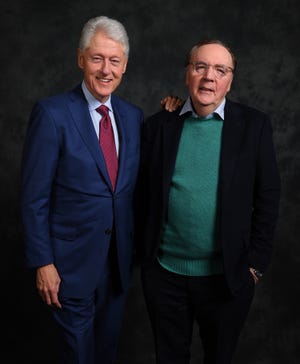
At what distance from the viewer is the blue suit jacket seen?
2.20 metres

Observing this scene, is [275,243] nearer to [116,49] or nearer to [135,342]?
[135,342]

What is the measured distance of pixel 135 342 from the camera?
11.5 ft

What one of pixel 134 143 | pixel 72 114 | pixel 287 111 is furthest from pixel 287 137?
pixel 72 114

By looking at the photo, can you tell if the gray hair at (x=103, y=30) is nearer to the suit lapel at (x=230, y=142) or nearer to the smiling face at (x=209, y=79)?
the smiling face at (x=209, y=79)

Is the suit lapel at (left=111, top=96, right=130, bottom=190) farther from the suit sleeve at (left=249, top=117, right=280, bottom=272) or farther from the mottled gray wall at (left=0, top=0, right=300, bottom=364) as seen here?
the mottled gray wall at (left=0, top=0, right=300, bottom=364)

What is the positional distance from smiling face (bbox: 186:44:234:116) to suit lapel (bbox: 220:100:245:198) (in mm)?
89

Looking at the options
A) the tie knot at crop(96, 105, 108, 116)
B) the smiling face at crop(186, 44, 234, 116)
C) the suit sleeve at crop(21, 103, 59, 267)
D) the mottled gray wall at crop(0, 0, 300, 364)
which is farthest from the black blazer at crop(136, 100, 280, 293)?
the mottled gray wall at crop(0, 0, 300, 364)

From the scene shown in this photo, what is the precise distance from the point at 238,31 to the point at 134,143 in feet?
3.53

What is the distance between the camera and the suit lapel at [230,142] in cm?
224

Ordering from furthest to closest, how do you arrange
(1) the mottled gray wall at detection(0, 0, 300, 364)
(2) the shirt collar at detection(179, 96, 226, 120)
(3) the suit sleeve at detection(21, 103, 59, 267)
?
1. (1) the mottled gray wall at detection(0, 0, 300, 364)
2. (2) the shirt collar at detection(179, 96, 226, 120)
3. (3) the suit sleeve at detection(21, 103, 59, 267)

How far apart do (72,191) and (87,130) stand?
251 millimetres

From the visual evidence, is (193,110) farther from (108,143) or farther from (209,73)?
(108,143)

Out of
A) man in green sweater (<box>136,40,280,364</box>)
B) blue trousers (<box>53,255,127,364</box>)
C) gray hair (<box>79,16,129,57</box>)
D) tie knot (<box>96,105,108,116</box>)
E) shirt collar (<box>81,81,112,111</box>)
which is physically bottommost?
blue trousers (<box>53,255,127,364</box>)

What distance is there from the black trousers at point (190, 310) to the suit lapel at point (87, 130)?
0.52 m
